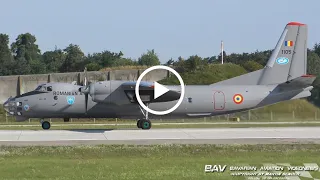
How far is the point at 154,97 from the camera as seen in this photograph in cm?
3388

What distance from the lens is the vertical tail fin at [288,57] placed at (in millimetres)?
35656

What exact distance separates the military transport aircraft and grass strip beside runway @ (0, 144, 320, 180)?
10134 millimetres

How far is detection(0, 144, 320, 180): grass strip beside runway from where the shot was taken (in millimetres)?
15617

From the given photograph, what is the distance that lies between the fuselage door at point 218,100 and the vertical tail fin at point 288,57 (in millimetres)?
3067

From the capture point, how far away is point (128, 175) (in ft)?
50.5

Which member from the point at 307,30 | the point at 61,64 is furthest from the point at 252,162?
the point at 61,64

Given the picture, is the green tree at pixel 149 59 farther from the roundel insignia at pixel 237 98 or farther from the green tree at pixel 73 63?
the roundel insignia at pixel 237 98

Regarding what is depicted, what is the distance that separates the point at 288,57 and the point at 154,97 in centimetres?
998

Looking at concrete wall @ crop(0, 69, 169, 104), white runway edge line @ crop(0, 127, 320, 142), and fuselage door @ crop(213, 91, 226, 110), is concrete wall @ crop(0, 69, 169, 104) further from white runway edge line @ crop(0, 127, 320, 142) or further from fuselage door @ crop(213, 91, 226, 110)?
white runway edge line @ crop(0, 127, 320, 142)

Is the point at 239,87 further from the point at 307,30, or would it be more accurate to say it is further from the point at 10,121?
the point at 10,121

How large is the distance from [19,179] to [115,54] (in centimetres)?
8717

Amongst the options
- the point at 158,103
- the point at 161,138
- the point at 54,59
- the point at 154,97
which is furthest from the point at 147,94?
the point at 54,59
